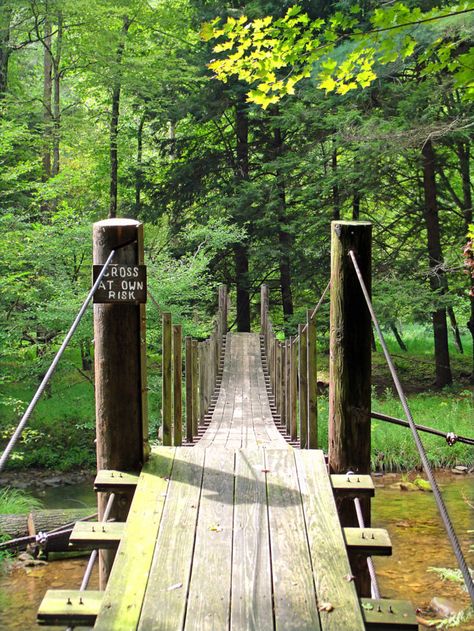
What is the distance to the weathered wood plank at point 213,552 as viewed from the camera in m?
1.87

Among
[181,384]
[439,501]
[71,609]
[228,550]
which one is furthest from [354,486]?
[181,384]

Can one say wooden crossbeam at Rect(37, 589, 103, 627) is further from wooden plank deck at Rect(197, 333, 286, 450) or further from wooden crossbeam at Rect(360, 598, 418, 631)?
wooden plank deck at Rect(197, 333, 286, 450)

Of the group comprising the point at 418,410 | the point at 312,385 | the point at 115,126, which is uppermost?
the point at 115,126

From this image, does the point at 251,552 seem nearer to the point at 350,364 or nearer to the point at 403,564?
the point at 350,364

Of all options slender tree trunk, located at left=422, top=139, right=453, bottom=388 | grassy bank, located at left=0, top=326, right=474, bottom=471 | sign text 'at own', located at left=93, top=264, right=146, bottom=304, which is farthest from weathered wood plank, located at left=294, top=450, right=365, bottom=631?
slender tree trunk, located at left=422, top=139, right=453, bottom=388

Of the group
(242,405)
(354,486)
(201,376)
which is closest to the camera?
(354,486)

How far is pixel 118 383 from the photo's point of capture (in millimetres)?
2793

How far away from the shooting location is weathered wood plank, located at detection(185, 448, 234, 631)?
1.87 meters

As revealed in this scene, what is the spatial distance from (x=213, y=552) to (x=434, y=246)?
11.4 meters

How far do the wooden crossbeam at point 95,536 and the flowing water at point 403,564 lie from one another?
11.1 ft

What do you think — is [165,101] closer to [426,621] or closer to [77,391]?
[77,391]

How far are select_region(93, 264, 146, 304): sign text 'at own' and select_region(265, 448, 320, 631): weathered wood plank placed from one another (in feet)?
2.90

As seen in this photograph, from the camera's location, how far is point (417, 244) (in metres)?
15.8

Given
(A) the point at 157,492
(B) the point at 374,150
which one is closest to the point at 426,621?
(A) the point at 157,492
